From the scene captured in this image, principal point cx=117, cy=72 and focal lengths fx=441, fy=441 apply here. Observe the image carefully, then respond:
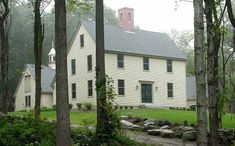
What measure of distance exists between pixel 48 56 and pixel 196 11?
54.7 meters

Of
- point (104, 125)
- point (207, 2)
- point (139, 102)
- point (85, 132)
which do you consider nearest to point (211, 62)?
point (207, 2)

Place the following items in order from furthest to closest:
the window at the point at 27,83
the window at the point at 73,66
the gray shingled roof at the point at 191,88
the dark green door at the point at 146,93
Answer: the gray shingled roof at the point at 191,88
the window at the point at 27,83
the window at the point at 73,66
the dark green door at the point at 146,93

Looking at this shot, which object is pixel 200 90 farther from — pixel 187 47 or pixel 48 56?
pixel 187 47

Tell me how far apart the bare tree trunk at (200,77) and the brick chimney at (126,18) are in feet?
120

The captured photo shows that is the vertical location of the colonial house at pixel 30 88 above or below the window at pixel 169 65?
below

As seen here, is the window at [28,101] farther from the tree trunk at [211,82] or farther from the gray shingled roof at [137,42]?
the tree trunk at [211,82]

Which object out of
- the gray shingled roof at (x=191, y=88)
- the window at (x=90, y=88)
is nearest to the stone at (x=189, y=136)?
the window at (x=90, y=88)

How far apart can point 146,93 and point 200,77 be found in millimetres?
33907

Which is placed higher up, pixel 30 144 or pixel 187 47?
pixel 187 47

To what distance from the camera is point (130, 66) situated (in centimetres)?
4084

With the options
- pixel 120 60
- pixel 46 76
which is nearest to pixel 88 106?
pixel 120 60

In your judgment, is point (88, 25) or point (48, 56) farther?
point (48, 56)

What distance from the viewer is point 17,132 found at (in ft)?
38.8

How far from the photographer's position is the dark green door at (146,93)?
4105cm
